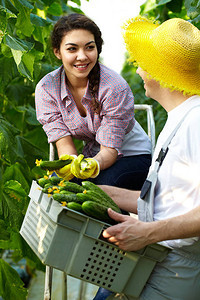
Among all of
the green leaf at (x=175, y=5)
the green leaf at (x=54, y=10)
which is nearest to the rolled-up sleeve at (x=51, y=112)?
the green leaf at (x=54, y=10)

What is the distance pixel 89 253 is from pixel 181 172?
1.41ft

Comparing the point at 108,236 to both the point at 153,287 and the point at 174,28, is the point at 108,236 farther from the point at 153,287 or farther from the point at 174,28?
the point at 174,28

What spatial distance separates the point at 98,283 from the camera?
1.77 m

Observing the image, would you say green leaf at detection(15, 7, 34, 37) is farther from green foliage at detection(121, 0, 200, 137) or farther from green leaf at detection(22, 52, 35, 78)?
green foliage at detection(121, 0, 200, 137)

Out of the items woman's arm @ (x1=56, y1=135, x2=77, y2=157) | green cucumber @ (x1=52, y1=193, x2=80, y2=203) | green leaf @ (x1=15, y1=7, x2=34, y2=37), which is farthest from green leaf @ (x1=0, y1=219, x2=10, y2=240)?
green leaf @ (x1=15, y1=7, x2=34, y2=37)

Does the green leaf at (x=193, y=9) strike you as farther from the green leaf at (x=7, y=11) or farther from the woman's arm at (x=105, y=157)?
the green leaf at (x=7, y=11)

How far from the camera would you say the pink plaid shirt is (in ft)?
7.86

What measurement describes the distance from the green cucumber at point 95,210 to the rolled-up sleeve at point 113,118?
0.61 metres

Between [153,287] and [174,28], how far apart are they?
Result: 940 mm

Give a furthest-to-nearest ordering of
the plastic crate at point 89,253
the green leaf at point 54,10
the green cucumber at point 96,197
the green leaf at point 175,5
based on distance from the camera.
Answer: the green leaf at point 175,5 → the green leaf at point 54,10 → the green cucumber at point 96,197 → the plastic crate at point 89,253

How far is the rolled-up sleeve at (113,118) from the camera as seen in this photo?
2.38 m

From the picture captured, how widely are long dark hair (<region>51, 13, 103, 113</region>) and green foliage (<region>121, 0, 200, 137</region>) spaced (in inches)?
14.7

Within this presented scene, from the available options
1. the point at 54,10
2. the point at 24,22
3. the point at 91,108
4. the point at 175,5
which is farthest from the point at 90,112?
the point at 175,5

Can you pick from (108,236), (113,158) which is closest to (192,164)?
(108,236)
